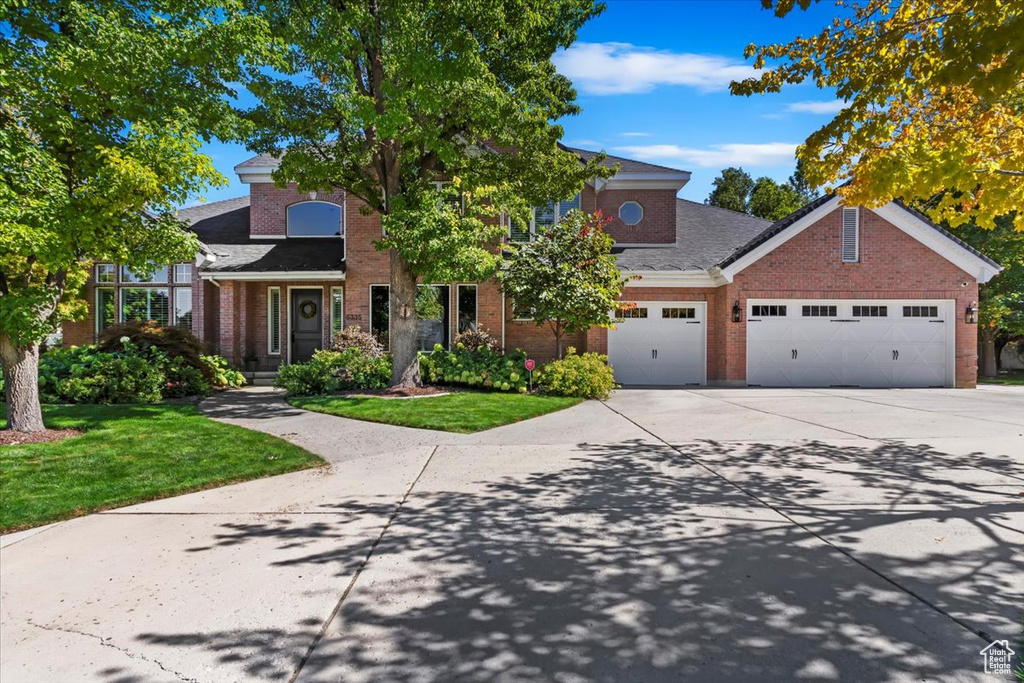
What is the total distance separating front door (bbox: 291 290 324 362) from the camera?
54.6 feet

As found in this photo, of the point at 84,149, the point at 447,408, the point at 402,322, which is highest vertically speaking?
the point at 84,149

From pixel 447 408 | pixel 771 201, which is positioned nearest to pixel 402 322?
pixel 447 408

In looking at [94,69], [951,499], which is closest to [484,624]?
[951,499]

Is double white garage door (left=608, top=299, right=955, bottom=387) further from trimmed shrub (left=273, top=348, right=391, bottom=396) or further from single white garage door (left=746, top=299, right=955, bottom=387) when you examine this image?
trimmed shrub (left=273, top=348, right=391, bottom=396)

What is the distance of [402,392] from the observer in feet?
39.8

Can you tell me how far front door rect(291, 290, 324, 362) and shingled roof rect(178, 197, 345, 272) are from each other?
1.16 metres

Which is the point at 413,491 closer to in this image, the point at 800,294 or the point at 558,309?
the point at 558,309

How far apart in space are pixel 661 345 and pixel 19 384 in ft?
46.3

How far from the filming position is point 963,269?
1523 cm

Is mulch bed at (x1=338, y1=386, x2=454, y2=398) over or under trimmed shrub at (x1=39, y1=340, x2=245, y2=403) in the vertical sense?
under

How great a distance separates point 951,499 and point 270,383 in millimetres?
14994

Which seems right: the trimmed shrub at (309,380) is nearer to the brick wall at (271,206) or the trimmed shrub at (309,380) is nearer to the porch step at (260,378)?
the porch step at (260,378)

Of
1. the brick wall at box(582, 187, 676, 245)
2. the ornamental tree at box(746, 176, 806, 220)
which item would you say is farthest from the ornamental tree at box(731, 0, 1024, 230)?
the ornamental tree at box(746, 176, 806, 220)

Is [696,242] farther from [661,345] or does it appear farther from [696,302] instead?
[661,345]
